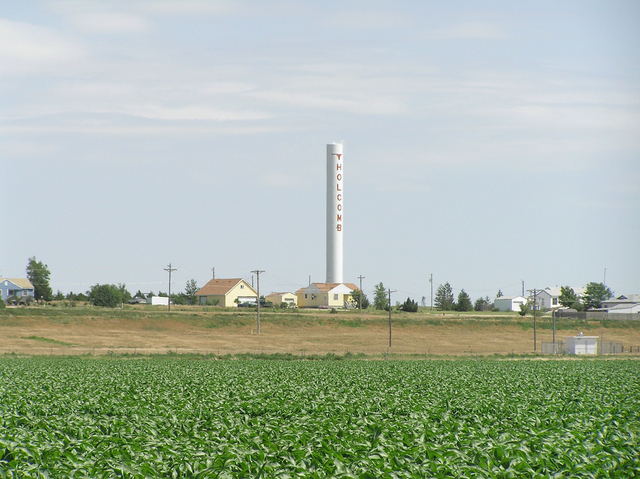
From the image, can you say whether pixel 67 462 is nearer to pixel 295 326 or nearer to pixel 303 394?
pixel 303 394

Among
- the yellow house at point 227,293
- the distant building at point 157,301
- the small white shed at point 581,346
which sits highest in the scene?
the yellow house at point 227,293

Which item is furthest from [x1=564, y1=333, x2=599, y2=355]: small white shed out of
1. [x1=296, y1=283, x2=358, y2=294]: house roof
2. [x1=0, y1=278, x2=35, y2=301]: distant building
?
[x1=0, y1=278, x2=35, y2=301]: distant building

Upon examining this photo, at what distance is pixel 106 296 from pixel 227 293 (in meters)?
28.5

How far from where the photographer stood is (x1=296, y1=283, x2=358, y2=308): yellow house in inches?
7087

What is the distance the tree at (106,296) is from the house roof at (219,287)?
81.6 ft

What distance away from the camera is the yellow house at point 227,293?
180125 millimetres

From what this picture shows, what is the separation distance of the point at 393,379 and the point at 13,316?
82654 millimetres

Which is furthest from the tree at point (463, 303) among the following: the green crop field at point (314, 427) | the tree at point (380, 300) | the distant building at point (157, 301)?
the green crop field at point (314, 427)

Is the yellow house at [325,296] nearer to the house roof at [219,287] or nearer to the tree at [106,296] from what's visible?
the house roof at [219,287]

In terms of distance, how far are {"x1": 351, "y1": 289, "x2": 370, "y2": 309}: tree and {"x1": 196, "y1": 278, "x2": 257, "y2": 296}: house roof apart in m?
20.4

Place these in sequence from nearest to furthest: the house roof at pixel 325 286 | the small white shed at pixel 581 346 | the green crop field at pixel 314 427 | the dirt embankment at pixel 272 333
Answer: the green crop field at pixel 314 427
the dirt embankment at pixel 272 333
the small white shed at pixel 581 346
the house roof at pixel 325 286

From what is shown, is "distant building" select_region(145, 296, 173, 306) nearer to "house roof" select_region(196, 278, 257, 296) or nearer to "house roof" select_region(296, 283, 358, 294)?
"house roof" select_region(196, 278, 257, 296)

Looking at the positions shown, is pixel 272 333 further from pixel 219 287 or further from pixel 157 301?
pixel 219 287

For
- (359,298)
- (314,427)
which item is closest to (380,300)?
(359,298)
